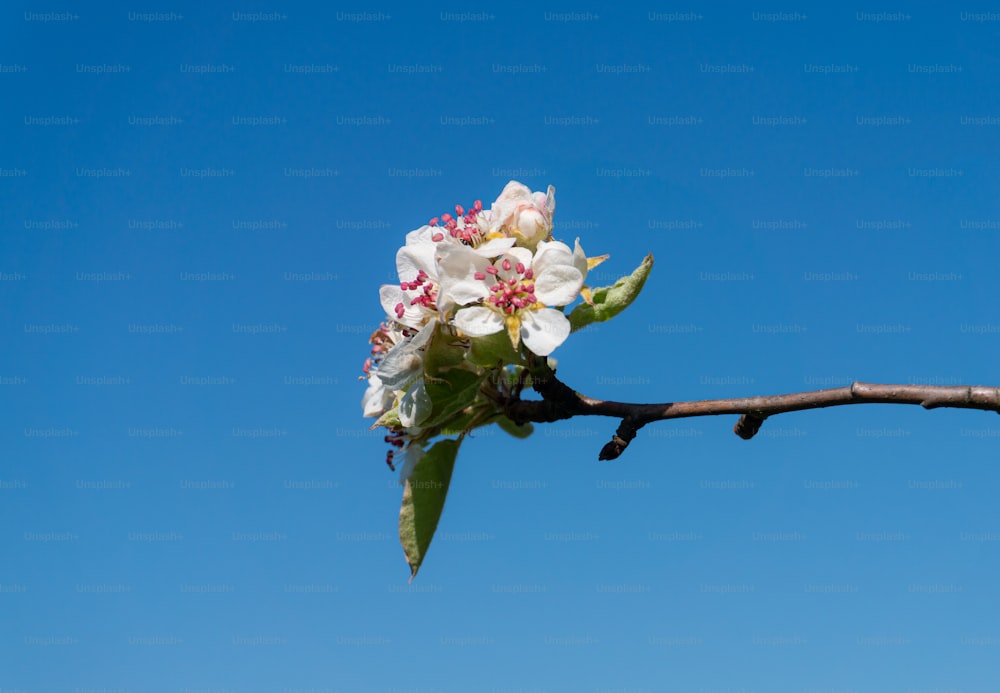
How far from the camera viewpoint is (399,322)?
2027 mm

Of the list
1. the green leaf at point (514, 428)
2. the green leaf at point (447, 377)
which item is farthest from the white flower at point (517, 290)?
the green leaf at point (514, 428)

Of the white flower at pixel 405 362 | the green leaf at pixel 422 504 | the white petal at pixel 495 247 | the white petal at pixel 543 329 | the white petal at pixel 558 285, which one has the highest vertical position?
the white petal at pixel 495 247

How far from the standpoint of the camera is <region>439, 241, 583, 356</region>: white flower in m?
1.83

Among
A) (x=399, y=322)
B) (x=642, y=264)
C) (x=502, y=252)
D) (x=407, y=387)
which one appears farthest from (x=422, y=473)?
(x=642, y=264)

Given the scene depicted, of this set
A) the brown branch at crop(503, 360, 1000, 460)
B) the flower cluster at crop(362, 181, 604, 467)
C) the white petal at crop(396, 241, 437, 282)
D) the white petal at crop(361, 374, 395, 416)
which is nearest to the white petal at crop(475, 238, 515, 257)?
the flower cluster at crop(362, 181, 604, 467)

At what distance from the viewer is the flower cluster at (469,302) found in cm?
185

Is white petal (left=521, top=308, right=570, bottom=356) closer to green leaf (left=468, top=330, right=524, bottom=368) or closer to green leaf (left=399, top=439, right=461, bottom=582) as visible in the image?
green leaf (left=468, top=330, right=524, bottom=368)

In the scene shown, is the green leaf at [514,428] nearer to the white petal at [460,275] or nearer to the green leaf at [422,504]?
the green leaf at [422,504]

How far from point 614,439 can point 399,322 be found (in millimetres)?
554

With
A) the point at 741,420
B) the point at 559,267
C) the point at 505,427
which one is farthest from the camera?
the point at 505,427

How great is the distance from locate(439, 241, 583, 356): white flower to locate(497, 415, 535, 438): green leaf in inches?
12.1

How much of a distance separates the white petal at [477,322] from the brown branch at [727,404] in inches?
5.6

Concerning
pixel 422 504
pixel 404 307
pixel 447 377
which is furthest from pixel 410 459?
pixel 404 307

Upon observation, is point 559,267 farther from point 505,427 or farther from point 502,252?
point 505,427
